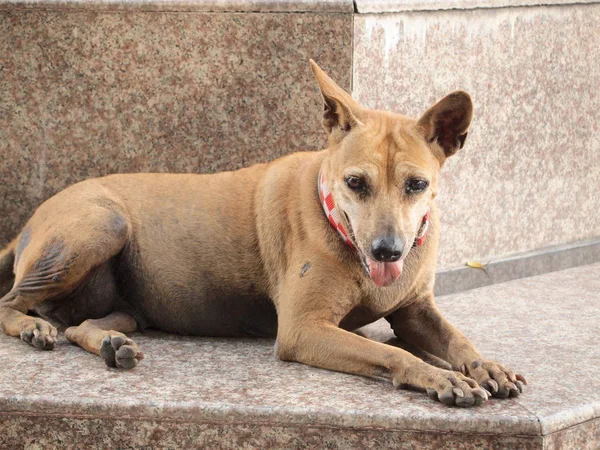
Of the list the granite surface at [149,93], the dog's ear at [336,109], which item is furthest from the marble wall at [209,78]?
the dog's ear at [336,109]

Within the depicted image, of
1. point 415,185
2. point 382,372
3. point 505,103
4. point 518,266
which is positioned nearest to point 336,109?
point 415,185

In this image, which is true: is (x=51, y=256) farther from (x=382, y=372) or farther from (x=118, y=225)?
(x=382, y=372)

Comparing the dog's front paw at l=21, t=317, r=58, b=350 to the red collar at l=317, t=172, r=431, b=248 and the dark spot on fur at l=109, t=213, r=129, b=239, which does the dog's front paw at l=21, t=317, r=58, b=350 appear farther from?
the red collar at l=317, t=172, r=431, b=248

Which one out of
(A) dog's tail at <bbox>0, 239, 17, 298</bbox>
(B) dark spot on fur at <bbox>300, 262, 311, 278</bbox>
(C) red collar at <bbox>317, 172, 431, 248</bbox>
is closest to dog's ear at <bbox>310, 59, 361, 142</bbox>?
(C) red collar at <bbox>317, 172, 431, 248</bbox>

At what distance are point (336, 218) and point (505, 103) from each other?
6.09ft

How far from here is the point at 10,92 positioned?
214 inches

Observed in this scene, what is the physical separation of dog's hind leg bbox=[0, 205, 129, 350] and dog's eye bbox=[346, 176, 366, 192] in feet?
3.74

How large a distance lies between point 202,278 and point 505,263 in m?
2.01

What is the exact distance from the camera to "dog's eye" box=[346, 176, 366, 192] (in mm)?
4102

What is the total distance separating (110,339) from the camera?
13.8 ft

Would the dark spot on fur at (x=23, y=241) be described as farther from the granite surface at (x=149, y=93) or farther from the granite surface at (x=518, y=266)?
the granite surface at (x=518, y=266)

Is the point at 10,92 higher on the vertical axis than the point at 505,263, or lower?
higher

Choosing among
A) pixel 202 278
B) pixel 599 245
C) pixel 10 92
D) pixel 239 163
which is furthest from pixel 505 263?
pixel 10 92

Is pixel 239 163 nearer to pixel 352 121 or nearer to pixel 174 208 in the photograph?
pixel 174 208
